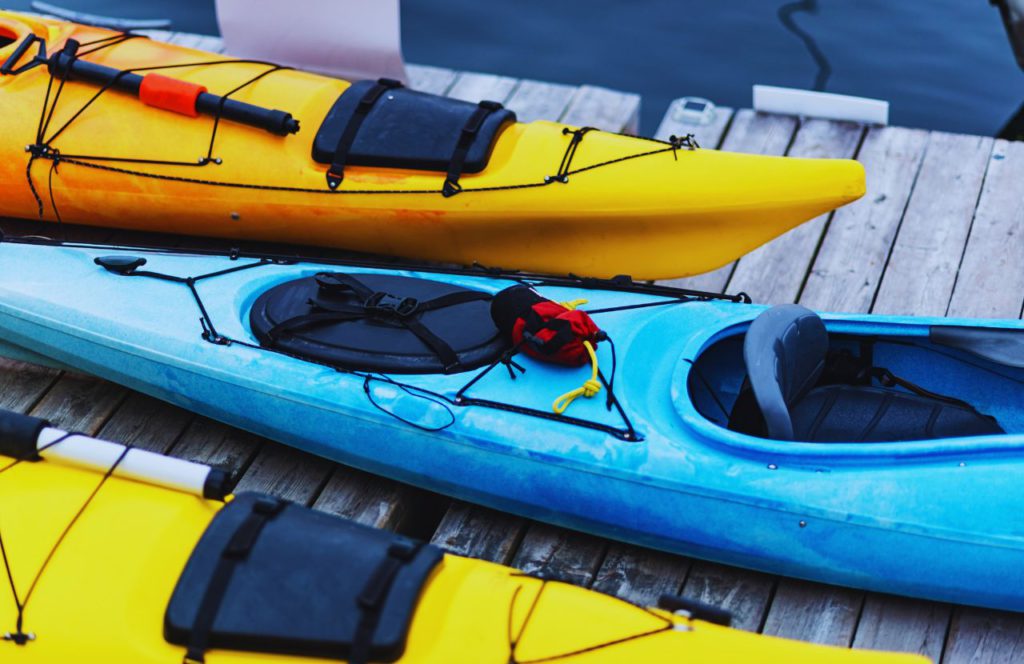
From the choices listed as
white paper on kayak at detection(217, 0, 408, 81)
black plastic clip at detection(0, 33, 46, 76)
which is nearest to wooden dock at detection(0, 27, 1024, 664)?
white paper on kayak at detection(217, 0, 408, 81)

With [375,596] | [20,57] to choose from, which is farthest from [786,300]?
[20,57]

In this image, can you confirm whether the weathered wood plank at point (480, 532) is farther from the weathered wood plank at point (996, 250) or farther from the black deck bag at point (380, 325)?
the weathered wood plank at point (996, 250)

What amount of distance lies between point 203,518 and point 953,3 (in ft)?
18.6

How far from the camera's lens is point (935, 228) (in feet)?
14.3

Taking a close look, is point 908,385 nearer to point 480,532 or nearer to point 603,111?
point 480,532

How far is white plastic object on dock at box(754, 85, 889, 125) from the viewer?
481 cm

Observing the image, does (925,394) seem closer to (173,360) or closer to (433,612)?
(433,612)

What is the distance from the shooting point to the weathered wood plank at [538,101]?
16.6ft

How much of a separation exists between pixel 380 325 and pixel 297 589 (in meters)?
1.03

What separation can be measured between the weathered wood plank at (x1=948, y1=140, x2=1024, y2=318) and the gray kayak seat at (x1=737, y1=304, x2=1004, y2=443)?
0.95 metres

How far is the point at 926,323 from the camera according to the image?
10.6 ft

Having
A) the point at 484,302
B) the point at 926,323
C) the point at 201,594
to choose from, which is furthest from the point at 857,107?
the point at 201,594

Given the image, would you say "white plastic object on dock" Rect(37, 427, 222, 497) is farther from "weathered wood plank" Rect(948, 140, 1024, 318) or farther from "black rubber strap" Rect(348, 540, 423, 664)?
"weathered wood plank" Rect(948, 140, 1024, 318)

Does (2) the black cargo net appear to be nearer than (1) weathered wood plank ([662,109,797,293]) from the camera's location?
Yes
